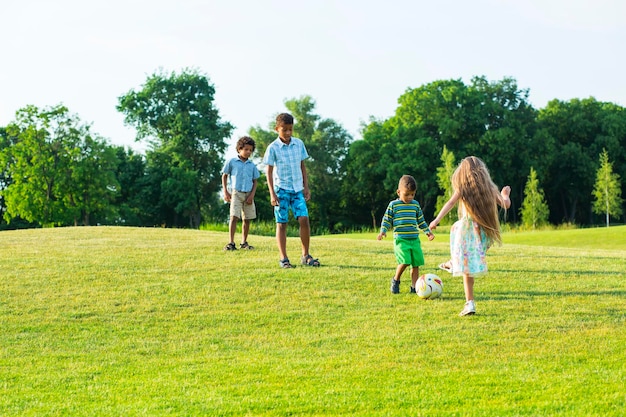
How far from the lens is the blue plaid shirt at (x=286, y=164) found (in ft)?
38.4

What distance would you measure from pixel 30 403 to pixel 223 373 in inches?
68.9

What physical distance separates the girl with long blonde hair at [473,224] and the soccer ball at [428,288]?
861 millimetres

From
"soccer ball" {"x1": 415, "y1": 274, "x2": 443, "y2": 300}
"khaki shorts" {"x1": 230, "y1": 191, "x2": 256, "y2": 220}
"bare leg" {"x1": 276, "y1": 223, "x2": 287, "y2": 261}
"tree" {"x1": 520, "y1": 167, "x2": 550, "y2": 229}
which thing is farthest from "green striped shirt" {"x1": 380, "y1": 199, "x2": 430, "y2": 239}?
"tree" {"x1": 520, "y1": 167, "x2": 550, "y2": 229}

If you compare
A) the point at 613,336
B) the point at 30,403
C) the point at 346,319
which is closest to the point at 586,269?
the point at 613,336

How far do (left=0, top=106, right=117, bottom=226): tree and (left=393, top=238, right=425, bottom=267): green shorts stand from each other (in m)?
43.5

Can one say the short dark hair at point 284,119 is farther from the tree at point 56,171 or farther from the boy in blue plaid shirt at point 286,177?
the tree at point 56,171

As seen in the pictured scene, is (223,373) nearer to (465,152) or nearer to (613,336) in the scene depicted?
(613,336)

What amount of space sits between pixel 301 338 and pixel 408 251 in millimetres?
2528

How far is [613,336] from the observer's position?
773 centimetres

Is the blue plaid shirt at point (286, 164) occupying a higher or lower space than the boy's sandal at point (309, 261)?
higher

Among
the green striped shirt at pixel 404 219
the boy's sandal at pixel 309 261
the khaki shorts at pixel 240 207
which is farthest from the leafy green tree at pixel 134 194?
the green striped shirt at pixel 404 219

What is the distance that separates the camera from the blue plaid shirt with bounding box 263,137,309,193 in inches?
460

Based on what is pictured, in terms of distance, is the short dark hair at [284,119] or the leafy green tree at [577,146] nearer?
the short dark hair at [284,119]

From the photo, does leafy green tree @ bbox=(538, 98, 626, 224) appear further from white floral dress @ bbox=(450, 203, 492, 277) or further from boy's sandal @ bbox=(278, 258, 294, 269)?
white floral dress @ bbox=(450, 203, 492, 277)
